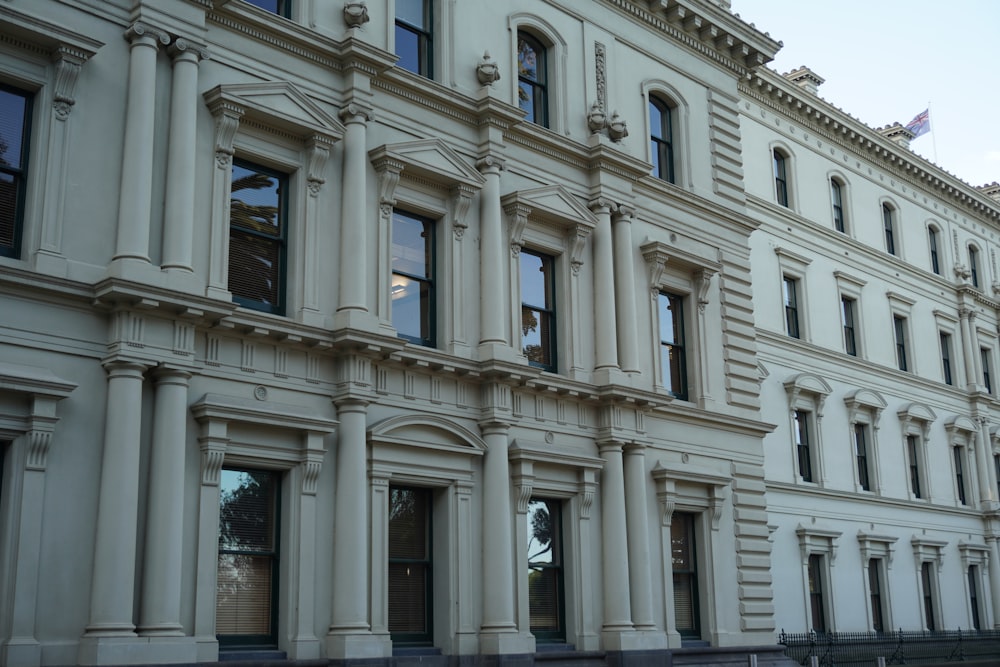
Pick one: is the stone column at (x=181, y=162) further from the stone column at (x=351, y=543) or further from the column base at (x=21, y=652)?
the column base at (x=21, y=652)

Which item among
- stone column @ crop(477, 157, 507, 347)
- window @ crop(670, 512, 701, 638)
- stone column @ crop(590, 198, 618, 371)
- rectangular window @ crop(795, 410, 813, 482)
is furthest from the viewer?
rectangular window @ crop(795, 410, 813, 482)

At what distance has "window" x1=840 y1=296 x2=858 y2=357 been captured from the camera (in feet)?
144

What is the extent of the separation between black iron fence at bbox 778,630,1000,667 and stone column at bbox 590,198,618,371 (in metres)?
13.2

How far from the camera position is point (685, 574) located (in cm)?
A: 2516

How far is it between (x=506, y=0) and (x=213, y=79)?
25.9ft

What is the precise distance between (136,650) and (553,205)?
40.0ft

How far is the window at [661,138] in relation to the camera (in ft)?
89.7

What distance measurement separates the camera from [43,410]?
15430 mm

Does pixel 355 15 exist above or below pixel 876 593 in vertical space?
above

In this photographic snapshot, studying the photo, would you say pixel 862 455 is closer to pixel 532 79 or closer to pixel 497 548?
pixel 532 79

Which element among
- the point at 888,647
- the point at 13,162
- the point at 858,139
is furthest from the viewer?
the point at 858,139

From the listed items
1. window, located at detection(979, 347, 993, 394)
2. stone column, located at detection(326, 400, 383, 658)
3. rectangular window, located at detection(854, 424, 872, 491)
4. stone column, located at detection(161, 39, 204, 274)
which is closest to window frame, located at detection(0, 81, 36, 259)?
stone column, located at detection(161, 39, 204, 274)

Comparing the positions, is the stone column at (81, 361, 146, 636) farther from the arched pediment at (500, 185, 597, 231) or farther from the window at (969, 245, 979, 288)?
the window at (969, 245, 979, 288)

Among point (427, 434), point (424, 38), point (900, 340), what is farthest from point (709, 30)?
point (900, 340)
